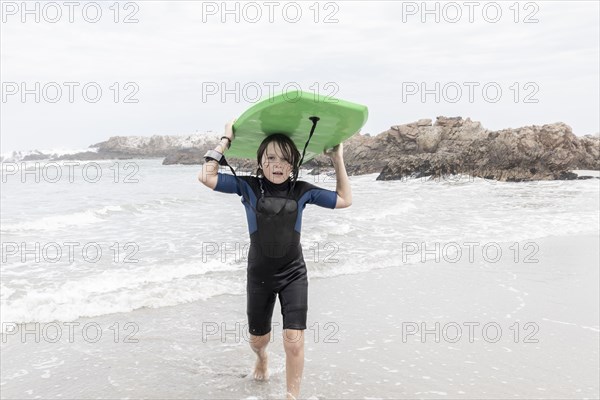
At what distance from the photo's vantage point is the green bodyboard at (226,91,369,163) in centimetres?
314

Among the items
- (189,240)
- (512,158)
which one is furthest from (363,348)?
(512,158)

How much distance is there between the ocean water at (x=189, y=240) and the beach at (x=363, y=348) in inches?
31.4

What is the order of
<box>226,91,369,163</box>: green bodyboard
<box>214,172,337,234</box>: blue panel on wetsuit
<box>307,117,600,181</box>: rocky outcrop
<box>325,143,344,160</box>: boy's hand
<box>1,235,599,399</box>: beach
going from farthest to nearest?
<box>307,117,600,181</box>: rocky outcrop
<box>1,235,599,399</box>: beach
<box>325,143,344,160</box>: boy's hand
<box>214,172,337,234</box>: blue panel on wetsuit
<box>226,91,369,163</box>: green bodyboard

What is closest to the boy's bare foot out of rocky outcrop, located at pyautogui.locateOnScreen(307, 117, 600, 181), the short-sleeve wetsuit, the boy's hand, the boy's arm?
the short-sleeve wetsuit

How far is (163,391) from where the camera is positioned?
13.5 ft

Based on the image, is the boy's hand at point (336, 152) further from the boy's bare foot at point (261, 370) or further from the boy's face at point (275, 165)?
the boy's bare foot at point (261, 370)

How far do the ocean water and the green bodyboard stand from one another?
3806 mm

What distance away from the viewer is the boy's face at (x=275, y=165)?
11.6ft

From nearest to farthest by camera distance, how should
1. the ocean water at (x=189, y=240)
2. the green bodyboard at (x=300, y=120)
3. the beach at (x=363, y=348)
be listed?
the green bodyboard at (x=300, y=120) < the beach at (x=363, y=348) < the ocean water at (x=189, y=240)

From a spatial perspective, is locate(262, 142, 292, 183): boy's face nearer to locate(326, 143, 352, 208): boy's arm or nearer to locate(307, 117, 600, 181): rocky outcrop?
locate(326, 143, 352, 208): boy's arm

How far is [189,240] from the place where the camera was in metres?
11.3

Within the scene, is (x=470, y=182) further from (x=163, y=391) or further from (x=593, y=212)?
(x=163, y=391)

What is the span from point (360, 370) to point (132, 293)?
3.85m

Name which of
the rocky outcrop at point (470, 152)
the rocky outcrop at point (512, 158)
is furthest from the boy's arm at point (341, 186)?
the rocky outcrop at point (512, 158)
